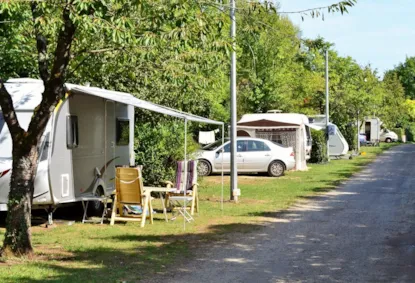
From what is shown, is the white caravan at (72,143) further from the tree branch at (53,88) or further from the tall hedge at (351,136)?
the tall hedge at (351,136)

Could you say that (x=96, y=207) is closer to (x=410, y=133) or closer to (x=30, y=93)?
(x=30, y=93)

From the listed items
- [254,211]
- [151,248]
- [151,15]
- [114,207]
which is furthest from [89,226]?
[151,15]

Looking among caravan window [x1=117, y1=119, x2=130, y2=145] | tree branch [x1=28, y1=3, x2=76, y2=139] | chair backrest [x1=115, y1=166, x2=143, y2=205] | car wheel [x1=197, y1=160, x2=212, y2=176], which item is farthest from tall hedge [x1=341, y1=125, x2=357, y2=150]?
tree branch [x1=28, y1=3, x2=76, y2=139]

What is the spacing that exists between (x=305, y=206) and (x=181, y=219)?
3641 mm

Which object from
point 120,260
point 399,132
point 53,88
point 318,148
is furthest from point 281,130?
point 399,132

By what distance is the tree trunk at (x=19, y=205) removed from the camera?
940 cm

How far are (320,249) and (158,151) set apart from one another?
8412 mm

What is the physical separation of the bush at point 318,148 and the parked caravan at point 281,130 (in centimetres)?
427

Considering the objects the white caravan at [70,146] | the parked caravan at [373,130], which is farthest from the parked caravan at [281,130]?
the parked caravan at [373,130]

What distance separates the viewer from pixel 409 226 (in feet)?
41.6

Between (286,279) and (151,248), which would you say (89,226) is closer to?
(151,248)

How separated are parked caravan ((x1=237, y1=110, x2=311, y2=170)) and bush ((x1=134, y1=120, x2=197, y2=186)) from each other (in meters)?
10.3

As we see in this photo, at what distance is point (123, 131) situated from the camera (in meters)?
15.8

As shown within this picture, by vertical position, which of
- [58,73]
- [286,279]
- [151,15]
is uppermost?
[151,15]
